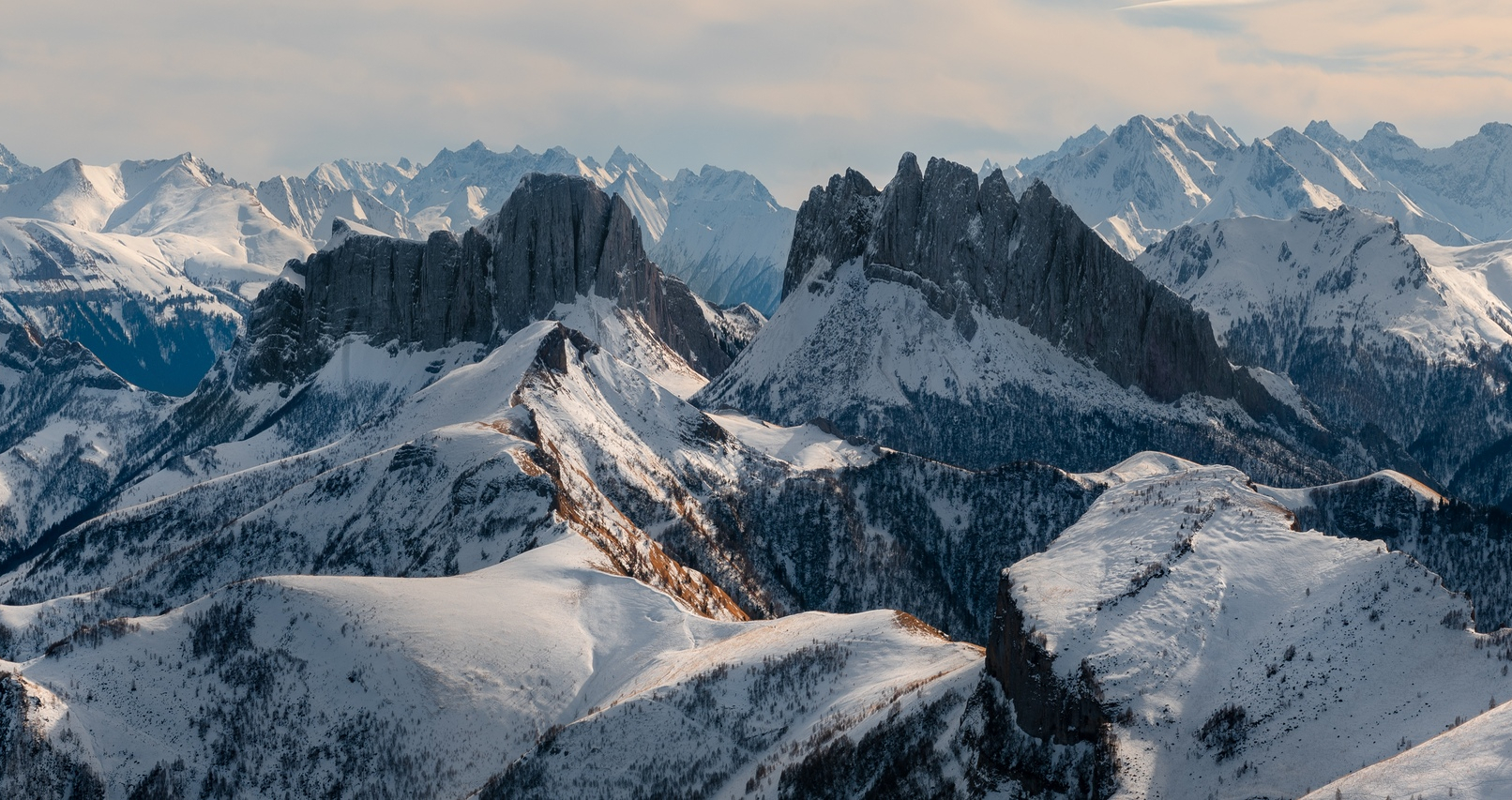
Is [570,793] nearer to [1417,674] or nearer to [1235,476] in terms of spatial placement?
[1417,674]

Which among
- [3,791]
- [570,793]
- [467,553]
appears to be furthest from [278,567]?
[570,793]

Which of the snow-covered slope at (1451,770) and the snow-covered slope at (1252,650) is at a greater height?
the snow-covered slope at (1451,770)

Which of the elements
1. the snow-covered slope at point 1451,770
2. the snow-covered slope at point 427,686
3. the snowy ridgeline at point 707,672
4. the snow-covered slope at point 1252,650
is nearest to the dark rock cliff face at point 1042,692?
the snow-covered slope at point 1252,650

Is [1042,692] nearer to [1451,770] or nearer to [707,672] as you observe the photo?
[1451,770]

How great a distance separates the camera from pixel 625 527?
19662 centimetres

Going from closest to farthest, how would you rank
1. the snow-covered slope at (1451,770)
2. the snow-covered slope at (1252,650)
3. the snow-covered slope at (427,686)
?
the snow-covered slope at (1451,770) → the snow-covered slope at (1252,650) → the snow-covered slope at (427,686)

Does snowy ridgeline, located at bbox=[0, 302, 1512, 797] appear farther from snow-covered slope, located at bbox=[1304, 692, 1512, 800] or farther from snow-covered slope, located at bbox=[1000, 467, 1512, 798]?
snow-covered slope, located at bbox=[1304, 692, 1512, 800]

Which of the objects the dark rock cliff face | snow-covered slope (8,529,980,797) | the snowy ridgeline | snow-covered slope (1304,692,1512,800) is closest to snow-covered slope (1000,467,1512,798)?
the snowy ridgeline

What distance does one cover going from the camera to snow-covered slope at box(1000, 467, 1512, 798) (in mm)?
83812

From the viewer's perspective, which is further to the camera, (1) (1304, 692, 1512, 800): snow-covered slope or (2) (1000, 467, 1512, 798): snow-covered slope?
(2) (1000, 467, 1512, 798): snow-covered slope

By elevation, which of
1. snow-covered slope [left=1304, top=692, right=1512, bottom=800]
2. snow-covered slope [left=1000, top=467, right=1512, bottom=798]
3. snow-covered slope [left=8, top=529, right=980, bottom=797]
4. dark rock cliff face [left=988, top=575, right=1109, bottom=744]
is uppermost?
snow-covered slope [left=1304, top=692, right=1512, bottom=800]

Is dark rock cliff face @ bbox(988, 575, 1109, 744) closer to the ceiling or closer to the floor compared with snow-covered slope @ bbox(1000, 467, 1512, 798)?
closer to the floor

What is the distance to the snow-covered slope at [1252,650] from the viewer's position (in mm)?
83812

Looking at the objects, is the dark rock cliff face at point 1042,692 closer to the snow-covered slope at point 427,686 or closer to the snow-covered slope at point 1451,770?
the snow-covered slope at point 427,686
